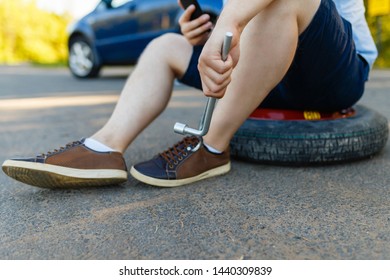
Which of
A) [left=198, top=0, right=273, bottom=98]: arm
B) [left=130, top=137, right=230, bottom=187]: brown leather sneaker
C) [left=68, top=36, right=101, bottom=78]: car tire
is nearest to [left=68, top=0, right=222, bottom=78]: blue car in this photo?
[left=68, top=36, right=101, bottom=78]: car tire

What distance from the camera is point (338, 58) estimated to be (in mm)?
1372

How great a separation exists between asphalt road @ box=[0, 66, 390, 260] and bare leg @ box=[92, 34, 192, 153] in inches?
6.6

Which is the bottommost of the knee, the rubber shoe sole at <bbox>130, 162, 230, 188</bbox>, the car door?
the car door

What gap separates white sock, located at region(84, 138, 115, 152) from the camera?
4.50ft

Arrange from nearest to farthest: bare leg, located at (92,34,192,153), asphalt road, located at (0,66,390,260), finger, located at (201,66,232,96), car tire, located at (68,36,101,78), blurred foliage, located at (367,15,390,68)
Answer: asphalt road, located at (0,66,390,260)
finger, located at (201,66,232,96)
bare leg, located at (92,34,192,153)
car tire, located at (68,36,101,78)
blurred foliage, located at (367,15,390,68)

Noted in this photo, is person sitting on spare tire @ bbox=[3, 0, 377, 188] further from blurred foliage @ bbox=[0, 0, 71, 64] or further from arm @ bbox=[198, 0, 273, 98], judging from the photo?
blurred foliage @ bbox=[0, 0, 71, 64]

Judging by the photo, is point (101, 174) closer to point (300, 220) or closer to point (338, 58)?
point (300, 220)

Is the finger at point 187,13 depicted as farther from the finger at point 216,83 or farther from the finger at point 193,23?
the finger at point 216,83

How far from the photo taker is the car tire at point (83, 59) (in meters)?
6.01

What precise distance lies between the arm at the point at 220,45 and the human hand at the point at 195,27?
413mm

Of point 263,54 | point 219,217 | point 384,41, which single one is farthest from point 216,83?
point 384,41

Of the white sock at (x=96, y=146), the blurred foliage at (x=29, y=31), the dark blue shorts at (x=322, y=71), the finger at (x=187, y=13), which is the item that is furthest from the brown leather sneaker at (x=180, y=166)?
the blurred foliage at (x=29, y=31)

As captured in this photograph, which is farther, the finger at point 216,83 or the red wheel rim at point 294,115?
the red wheel rim at point 294,115
